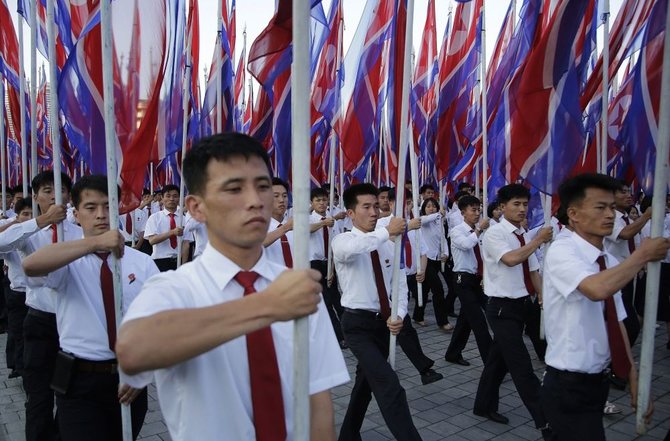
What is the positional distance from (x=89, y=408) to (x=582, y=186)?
10.7ft

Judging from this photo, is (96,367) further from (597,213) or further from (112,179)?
(597,213)

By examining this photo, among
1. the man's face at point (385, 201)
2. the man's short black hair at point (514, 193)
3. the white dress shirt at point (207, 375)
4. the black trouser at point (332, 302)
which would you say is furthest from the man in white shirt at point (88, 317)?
the man's face at point (385, 201)

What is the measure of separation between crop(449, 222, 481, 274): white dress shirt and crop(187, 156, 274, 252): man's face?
576cm

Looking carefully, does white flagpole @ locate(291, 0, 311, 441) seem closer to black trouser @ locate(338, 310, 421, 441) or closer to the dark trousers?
the dark trousers

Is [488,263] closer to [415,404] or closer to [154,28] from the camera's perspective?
[415,404]

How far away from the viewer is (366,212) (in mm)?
4984

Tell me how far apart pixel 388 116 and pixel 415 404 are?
2.97 meters

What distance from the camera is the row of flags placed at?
432cm

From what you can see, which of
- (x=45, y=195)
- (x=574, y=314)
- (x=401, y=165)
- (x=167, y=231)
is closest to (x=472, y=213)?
(x=401, y=165)

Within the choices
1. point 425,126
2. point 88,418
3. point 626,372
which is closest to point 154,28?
point 88,418

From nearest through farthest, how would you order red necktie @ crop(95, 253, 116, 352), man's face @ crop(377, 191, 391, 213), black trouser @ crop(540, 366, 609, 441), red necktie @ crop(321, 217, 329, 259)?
1. black trouser @ crop(540, 366, 609, 441)
2. red necktie @ crop(95, 253, 116, 352)
3. man's face @ crop(377, 191, 391, 213)
4. red necktie @ crop(321, 217, 329, 259)

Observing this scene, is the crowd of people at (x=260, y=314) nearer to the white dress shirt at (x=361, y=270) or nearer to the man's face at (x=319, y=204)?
the white dress shirt at (x=361, y=270)

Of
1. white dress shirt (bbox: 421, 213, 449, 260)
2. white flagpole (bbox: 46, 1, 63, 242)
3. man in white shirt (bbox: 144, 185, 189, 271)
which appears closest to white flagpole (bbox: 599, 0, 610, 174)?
white dress shirt (bbox: 421, 213, 449, 260)

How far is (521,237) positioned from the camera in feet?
18.4
